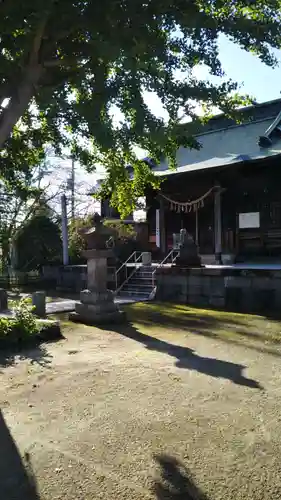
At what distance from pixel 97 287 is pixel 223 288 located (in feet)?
14.7

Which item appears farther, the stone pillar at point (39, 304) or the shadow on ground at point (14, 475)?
the stone pillar at point (39, 304)

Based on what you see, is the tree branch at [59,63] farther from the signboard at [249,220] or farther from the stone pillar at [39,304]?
the signboard at [249,220]

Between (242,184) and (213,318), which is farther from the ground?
(242,184)

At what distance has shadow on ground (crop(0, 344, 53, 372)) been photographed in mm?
6598

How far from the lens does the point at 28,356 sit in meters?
7.01

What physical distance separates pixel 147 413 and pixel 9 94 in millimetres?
3652

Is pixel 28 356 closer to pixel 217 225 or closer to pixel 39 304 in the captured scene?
pixel 39 304

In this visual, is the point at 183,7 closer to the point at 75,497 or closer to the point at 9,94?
the point at 9,94

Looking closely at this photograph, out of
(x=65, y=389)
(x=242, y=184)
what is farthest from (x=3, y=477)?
(x=242, y=184)

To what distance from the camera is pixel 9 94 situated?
406 cm

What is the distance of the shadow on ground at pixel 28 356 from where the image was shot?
21.6 ft

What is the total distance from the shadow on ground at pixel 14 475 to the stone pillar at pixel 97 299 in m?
6.40

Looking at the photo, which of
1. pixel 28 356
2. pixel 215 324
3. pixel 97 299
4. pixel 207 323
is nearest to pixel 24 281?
pixel 97 299

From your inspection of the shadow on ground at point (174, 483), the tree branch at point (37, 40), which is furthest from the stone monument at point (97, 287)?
the shadow on ground at point (174, 483)
